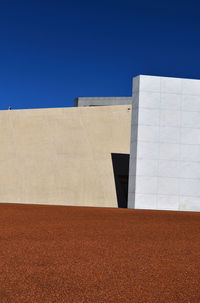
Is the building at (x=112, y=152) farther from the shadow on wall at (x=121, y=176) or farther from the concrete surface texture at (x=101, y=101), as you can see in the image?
the concrete surface texture at (x=101, y=101)

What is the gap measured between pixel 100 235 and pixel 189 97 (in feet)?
50.9

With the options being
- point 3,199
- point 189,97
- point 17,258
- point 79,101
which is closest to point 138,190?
point 189,97

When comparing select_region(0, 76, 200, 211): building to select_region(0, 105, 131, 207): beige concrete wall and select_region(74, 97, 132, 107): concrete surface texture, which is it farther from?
select_region(74, 97, 132, 107): concrete surface texture

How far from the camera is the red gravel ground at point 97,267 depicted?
4.14 meters

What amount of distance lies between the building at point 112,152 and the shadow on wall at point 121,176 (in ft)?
0.23

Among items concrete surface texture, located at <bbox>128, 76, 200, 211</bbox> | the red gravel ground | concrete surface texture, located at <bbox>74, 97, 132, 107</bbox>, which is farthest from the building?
concrete surface texture, located at <bbox>74, 97, 132, 107</bbox>

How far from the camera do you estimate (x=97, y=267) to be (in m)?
5.47

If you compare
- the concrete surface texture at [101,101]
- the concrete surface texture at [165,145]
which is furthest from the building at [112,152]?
the concrete surface texture at [101,101]

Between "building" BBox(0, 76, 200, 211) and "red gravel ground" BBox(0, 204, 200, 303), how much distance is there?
1220 centimetres

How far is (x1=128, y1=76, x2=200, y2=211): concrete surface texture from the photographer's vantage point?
69.9 ft

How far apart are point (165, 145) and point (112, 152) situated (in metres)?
5.11

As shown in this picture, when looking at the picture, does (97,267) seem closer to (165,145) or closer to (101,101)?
(165,145)

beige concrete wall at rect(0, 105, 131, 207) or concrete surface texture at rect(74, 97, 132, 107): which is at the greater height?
concrete surface texture at rect(74, 97, 132, 107)

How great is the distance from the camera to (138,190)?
21219 millimetres
